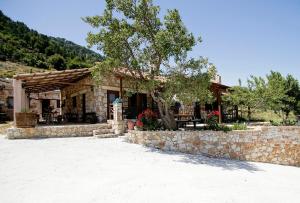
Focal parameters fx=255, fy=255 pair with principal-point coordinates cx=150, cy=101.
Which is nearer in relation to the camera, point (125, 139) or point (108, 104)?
point (125, 139)

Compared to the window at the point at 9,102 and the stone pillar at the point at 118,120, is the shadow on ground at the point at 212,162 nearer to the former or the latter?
the stone pillar at the point at 118,120

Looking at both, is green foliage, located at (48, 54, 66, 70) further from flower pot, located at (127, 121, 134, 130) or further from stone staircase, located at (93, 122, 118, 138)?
flower pot, located at (127, 121, 134, 130)

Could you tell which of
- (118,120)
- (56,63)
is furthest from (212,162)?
(56,63)

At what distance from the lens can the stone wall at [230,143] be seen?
11.4m

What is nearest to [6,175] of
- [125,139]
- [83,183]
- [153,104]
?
[83,183]

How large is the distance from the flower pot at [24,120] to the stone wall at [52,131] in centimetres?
21

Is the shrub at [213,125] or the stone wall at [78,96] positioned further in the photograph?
the stone wall at [78,96]

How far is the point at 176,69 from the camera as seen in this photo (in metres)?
11.9

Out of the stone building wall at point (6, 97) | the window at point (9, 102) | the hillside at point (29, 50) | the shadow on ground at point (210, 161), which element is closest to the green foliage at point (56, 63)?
the hillside at point (29, 50)

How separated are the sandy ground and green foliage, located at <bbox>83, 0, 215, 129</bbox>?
2941 millimetres

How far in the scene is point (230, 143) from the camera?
37.5 ft

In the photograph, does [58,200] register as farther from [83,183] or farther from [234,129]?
[234,129]

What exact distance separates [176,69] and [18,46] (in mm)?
48480

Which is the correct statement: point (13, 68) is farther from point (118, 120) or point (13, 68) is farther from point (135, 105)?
point (118, 120)
